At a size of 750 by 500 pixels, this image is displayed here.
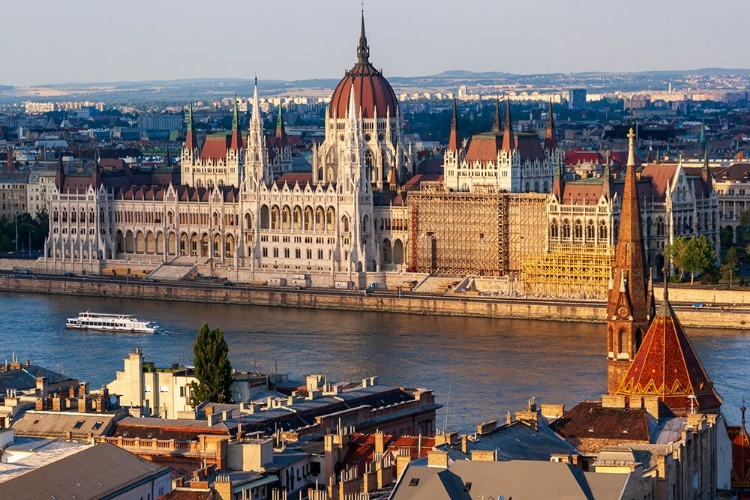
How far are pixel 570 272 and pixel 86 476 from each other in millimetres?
48127

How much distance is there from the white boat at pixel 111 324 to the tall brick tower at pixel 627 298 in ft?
102

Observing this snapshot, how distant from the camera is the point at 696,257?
74.6 meters

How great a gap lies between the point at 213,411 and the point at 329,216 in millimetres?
46633

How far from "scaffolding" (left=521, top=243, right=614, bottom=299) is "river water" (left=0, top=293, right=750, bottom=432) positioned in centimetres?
437

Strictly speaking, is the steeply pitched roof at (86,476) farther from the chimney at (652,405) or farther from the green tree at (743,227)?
the green tree at (743,227)

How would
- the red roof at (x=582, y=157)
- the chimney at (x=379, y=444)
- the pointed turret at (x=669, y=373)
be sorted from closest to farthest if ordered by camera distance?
the chimney at (x=379, y=444)
the pointed turret at (x=669, y=373)
the red roof at (x=582, y=157)

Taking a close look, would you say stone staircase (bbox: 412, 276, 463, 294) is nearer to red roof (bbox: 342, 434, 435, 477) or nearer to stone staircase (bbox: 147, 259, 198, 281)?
stone staircase (bbox: 147, 259, 198, 281)

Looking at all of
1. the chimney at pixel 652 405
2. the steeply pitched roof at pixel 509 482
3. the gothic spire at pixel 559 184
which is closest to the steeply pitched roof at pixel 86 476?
the steeply pitched roof at pixel 509 482

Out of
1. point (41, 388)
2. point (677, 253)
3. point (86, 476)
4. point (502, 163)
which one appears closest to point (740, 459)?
point (86, 476)

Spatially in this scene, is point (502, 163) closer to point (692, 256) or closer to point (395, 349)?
point (692, 256)

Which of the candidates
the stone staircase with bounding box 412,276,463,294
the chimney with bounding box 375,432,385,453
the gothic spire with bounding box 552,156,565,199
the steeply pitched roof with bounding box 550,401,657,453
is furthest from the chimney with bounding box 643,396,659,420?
the gothic spire with bounding box 552,156,565,199

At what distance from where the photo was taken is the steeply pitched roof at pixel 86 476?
28.0m

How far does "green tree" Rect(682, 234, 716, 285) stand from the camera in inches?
2936

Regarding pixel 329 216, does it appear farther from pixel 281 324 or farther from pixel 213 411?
pixel 213 411
